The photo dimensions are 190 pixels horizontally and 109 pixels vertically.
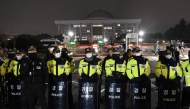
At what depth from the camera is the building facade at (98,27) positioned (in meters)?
117

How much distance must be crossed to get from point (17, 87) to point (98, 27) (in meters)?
116

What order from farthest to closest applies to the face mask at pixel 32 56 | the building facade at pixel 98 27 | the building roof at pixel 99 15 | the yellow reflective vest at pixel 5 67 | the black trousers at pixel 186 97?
the building roof at pixel 99 15 → the building facade at pixel 98 27 → the yellow reflective vest at pixel 5 67 → the black trousers at pixel 186 97 → the face mask at pixel 32 56

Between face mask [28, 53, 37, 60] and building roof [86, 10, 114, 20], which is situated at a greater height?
building roof [86, 10, 114, 20]

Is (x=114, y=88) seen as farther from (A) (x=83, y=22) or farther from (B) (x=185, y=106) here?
(A) (x=83, y=22)

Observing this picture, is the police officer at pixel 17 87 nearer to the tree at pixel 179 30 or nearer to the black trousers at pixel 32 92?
the black trousers at pixel 32 92

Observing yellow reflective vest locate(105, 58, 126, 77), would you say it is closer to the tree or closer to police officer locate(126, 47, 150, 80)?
police officer locate(126, 47, 150, 80)

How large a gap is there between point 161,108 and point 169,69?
1094mm

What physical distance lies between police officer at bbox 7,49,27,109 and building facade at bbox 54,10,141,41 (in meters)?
109

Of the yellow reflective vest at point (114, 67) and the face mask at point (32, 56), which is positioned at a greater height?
the face mask at point (32, 56)

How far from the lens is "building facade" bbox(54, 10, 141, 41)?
383ft

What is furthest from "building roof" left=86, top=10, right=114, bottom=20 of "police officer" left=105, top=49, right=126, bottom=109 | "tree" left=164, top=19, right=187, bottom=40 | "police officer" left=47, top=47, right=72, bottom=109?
"police officer" left=105, top=49, right=126, bottom=109

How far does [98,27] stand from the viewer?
402ft

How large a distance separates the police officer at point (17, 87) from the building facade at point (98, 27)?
356 feet

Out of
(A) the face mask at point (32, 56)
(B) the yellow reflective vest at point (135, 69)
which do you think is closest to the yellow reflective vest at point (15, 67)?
(A) the face mask at point (32, 56)
